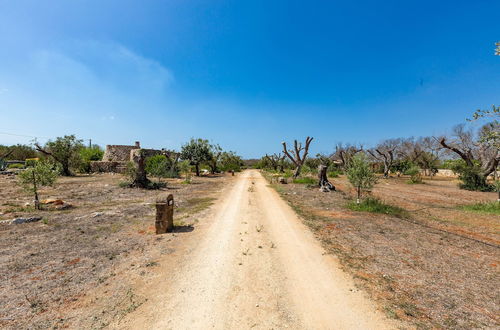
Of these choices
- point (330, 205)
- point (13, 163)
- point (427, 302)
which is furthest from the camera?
point (13, 163)

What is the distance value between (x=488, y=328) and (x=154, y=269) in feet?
23.0

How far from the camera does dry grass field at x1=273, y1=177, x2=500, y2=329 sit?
13.7ft

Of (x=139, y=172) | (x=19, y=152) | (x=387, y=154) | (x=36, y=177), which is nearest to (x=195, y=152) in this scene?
(x=139, y=172)

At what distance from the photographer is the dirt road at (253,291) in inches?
152

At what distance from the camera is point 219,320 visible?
12.8 ft

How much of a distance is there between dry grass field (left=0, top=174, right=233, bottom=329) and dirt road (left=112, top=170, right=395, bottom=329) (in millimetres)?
752

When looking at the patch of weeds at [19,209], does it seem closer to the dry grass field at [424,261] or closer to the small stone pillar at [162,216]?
the small stone pillar at [162,216]

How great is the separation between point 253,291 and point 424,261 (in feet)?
17.6

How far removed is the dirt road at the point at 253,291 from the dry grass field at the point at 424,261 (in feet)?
2.20

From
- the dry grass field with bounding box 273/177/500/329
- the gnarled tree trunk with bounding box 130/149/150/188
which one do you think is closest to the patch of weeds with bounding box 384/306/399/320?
the dry grass field with bounding box 273/177/500/329

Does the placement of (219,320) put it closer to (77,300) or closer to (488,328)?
(77,300)

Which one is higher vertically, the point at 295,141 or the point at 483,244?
the point at 295,141

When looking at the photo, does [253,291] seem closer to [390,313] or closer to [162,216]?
[390,313]

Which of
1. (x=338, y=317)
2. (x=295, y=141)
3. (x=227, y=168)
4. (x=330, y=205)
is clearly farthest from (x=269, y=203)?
(x=227, y=168)
